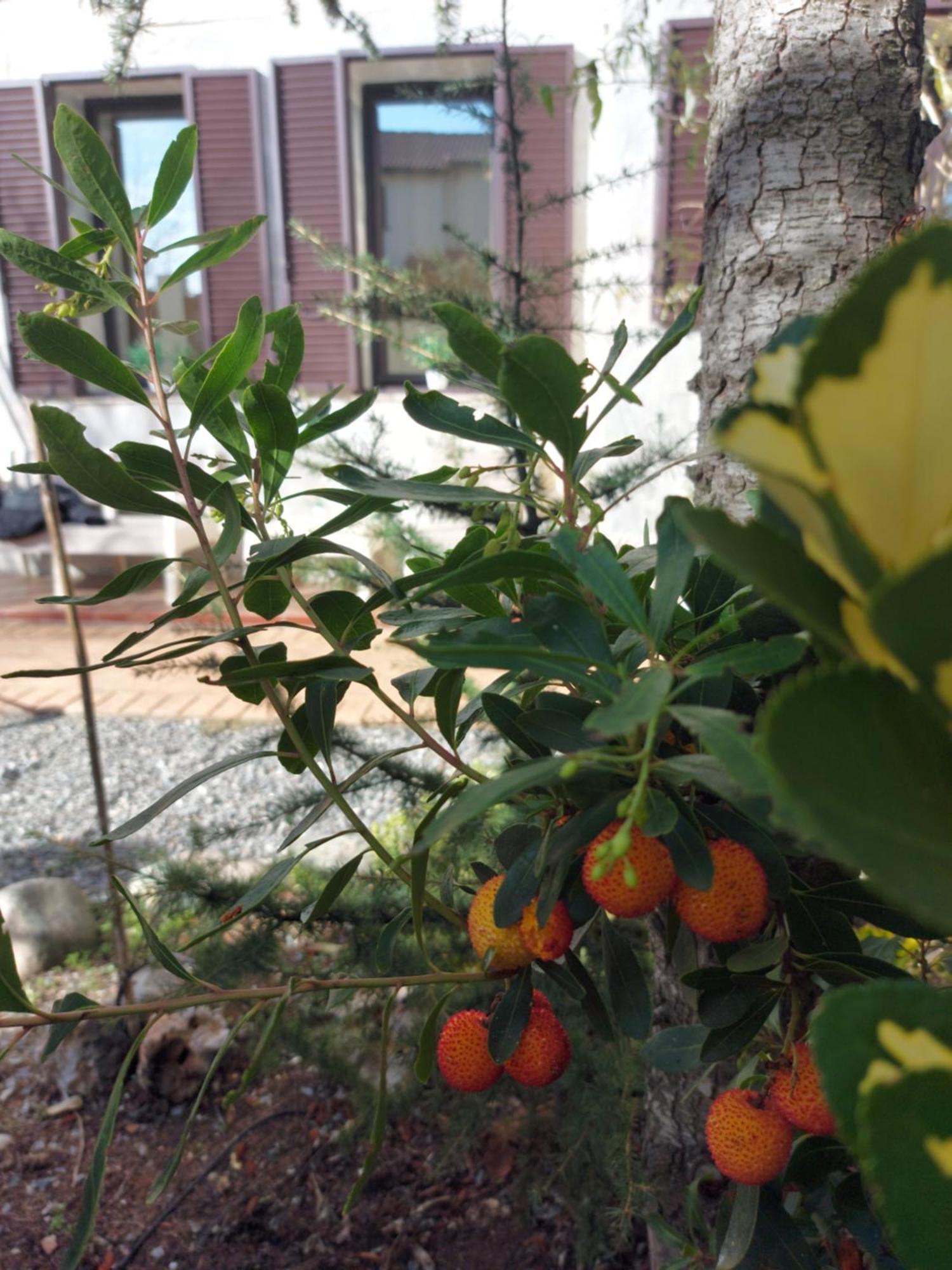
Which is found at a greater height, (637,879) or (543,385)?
(543,385)

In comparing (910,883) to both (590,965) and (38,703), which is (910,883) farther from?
(38,703)

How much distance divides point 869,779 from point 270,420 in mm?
406

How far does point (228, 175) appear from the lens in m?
4.41

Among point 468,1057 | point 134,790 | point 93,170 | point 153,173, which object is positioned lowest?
point 134,790

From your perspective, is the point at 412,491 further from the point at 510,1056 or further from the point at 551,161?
the point at 551,161

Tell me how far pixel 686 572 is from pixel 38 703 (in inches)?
146

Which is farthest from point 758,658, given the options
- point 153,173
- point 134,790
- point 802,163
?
point 153,173

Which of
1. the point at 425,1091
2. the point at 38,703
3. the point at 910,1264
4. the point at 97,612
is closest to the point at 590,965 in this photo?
the point at 425,1091

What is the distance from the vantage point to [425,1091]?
1.27 metres

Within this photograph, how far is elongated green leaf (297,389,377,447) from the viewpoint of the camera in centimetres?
56

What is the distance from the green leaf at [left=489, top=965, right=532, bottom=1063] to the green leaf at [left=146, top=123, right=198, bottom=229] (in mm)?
475

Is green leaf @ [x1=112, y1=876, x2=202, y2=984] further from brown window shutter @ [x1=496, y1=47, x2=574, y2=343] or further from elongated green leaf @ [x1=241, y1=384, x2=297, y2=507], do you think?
brown window shutter @ [x1=496, y1=47, x2=574, y2=343]

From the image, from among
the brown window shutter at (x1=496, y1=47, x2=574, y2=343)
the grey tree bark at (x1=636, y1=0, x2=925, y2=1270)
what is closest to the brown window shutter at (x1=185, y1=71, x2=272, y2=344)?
the brown window shutter at (x1=496, y1=47, x2=574, y2=343)

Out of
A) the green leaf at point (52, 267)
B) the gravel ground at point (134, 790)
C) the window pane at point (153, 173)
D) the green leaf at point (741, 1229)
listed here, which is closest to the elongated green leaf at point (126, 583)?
the green leaf at point (52, 267)
